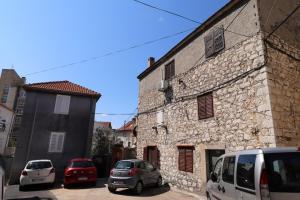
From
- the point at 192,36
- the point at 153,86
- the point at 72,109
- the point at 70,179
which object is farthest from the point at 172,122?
the point at 72,109

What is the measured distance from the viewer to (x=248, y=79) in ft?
26.5

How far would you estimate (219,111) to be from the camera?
367 inches

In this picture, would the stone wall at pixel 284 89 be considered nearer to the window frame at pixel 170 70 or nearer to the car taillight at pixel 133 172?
the car taillight at pixel 133 172

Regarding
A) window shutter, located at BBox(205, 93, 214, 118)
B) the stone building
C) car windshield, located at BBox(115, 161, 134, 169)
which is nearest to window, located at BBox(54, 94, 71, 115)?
the stone building

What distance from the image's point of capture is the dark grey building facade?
49.4ft

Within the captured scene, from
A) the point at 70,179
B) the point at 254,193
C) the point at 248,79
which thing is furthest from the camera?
the point at 70,179

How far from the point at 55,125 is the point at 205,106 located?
37.5 feet

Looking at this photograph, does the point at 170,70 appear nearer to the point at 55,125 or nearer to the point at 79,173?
the point at 79,173

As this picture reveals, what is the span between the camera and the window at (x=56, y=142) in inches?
611

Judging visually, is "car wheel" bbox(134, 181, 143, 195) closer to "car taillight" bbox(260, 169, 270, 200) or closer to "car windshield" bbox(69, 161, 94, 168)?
"car windshield" bbox(69, 161, 94, 168)

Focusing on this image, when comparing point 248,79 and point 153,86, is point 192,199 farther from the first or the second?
point 153,86

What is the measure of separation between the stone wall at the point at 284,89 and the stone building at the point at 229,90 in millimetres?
35

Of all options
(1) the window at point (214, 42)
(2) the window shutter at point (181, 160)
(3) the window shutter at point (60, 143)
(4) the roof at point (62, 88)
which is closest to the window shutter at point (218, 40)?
(1) the window at point (214, 42)

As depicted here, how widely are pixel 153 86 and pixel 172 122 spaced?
12.8 feet
